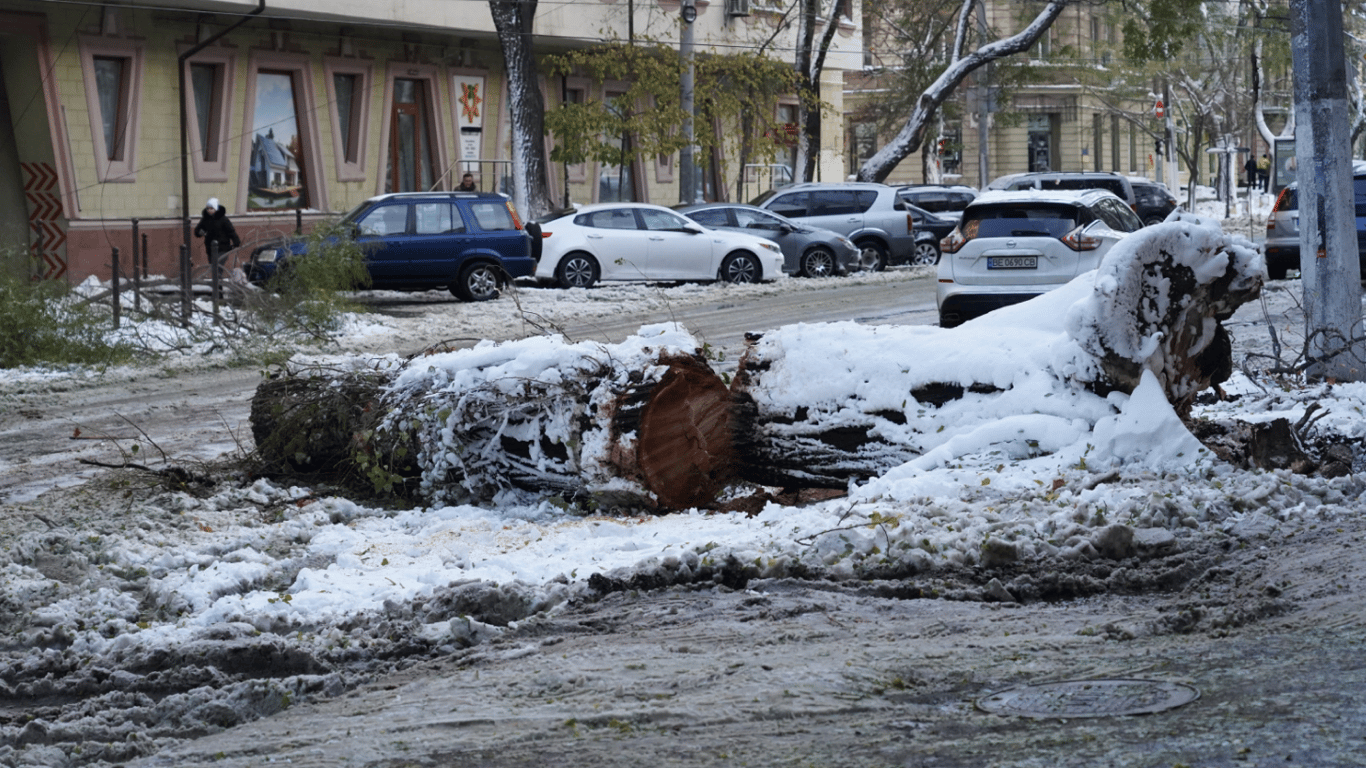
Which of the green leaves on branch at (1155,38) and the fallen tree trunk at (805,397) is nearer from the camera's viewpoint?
the fallen tree trunk at (805,397)

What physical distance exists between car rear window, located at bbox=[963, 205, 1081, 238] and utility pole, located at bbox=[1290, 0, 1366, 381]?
5.36 metres

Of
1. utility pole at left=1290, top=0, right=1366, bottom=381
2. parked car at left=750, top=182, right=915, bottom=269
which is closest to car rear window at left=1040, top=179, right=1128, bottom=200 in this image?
parked car at left=750, top=182, right=915, bottom=269

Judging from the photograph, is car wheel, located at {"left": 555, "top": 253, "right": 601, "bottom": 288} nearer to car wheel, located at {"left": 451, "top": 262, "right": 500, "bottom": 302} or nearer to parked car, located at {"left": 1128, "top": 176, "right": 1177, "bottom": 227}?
car wheel, located at {"left": 451, "top": 262, "right": 500, "bottom": 302}

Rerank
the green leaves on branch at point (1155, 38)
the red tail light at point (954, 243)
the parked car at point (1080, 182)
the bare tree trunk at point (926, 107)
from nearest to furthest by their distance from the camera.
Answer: the red tail light at point (954, 243) < the green leaves on branch at point (1155, 38) < the parked car at point (1080, 182) < the bare tree trunk at point (926, 107)

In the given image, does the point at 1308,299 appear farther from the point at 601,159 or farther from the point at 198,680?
the point at 601,159

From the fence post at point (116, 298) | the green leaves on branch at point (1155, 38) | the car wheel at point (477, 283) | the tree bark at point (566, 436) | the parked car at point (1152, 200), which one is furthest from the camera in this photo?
the parked car at point (1152, 200)

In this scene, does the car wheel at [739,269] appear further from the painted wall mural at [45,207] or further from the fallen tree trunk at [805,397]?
the fallen tree trunk at [805,397]

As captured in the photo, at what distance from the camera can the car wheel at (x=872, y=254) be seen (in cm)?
2841

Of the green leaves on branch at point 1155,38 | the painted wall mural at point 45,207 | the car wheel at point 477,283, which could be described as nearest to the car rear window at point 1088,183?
the green leaves on branch at point 1155,38

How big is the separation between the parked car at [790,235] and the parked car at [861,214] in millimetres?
1343

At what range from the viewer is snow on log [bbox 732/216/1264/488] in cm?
752

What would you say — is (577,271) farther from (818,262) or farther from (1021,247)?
(1021,247)

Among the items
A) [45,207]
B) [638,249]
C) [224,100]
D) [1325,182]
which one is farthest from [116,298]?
[224,100]

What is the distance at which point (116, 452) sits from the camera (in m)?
10.2
